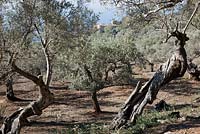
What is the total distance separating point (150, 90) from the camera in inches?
517

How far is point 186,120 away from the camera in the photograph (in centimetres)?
1188

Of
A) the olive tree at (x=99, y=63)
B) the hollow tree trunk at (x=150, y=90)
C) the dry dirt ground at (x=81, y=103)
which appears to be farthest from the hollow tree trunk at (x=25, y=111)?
the olive tree at (x=99, y=63)

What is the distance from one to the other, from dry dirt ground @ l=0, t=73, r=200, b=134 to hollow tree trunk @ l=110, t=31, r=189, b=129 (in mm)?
5375

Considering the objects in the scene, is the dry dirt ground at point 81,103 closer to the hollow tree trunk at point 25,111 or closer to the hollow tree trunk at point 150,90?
the hollow tree trunk at point 150,90

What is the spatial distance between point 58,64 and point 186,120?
58.6 ft

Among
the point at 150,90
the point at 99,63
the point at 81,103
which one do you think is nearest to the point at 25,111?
the point at 150,90

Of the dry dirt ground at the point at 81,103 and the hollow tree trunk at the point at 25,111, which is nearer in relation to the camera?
the hollow tree trunk at the point at 25,111

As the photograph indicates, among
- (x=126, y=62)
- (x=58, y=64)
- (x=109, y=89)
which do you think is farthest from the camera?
(x=109, y=89)

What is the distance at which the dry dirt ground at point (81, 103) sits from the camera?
78.4 feet

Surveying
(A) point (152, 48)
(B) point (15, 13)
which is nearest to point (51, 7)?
(B) point (15, 13)

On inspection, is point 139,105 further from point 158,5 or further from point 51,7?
point 51,7

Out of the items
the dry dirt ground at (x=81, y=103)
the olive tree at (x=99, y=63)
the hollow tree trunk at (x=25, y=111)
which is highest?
the olive tree at (x=99, y=63)

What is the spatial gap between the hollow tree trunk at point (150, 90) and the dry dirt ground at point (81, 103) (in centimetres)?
538

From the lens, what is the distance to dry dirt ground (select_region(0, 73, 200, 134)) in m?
23.9
